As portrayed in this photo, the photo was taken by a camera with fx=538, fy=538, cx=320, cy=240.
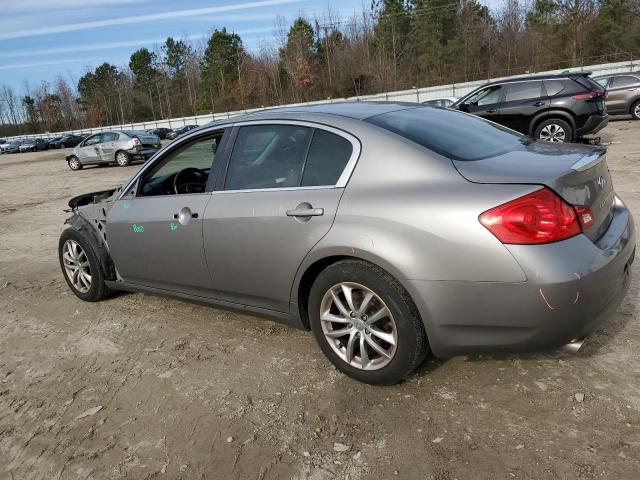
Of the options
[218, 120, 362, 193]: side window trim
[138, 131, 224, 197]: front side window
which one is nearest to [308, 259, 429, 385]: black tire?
[218, 120, 362, 193]: side window trim

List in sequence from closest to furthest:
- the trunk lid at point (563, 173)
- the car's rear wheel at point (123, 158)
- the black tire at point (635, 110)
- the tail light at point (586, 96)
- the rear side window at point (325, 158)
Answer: the trunk lid at point (563, 173) → the rear side window at point (325, 158) → the tail light at point (586, 96) → the black tire at point (635, 110) → the car's rear wheel at point (123, 158)

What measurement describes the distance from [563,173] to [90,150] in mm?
22686

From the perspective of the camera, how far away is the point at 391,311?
9.43 feet

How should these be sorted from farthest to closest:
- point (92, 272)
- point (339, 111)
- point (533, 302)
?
point (92, 272) → point (339, 111) → point (533, 302)

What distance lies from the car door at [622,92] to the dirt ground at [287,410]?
1741 centimetres

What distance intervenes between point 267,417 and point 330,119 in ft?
5.86

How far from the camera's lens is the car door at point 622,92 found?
1828cm

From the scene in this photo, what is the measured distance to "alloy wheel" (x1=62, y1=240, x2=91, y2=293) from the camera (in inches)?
195

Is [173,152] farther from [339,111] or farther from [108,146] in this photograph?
[108,146]

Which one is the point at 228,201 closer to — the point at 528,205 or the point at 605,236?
the point at 528,205

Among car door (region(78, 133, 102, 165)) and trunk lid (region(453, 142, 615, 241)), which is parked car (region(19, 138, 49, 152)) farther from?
trunk lid (region(453, 142, 615, 241))

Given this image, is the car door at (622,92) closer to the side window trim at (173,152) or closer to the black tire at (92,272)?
the side window trim at (173,152)

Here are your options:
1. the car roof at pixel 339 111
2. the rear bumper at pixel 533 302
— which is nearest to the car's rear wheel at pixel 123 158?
the car roof at pixel 339 111

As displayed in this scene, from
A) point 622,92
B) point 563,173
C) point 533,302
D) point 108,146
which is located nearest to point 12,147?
point 108,146
